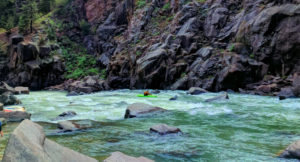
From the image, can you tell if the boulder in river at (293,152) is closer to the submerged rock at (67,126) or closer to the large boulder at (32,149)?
the large boulder at (32,149)

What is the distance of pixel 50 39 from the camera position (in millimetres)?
47688

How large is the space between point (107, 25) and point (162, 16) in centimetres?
1548

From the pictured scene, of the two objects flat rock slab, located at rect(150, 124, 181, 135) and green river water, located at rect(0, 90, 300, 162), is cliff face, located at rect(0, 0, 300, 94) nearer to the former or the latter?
green river water, located at rect(0, 90, 300, 162)

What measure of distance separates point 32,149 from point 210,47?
25.4 m

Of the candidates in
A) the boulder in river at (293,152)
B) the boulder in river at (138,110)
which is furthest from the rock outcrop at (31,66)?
the boulder in river at (293,152)

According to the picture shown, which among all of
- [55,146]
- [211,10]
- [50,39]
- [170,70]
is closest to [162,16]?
[211,10]

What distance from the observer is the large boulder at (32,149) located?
10.4 ft

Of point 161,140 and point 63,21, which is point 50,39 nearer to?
point 63,21

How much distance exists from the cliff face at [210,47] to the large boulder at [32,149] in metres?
19.0

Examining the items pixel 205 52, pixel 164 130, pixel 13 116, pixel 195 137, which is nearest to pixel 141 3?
pixel 205 52

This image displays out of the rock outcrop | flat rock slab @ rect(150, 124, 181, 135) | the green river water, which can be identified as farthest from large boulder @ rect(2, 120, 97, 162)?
the rock outcrop

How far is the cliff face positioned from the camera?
21102 mm

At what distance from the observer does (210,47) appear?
2694 cm

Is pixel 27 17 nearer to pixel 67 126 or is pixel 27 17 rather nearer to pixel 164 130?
pixel 67 126
